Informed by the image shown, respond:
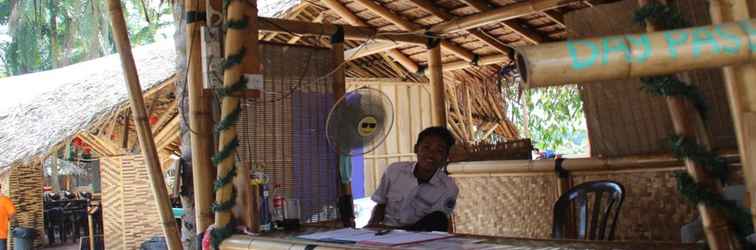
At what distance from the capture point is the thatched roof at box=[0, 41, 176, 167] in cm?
913

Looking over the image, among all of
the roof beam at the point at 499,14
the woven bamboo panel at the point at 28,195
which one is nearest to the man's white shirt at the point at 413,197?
the roof beam at the point at 499,14

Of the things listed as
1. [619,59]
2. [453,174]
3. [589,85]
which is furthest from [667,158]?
[619,59]

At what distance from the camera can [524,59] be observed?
1082mm

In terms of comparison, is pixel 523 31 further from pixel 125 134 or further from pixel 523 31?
pixel 125 134

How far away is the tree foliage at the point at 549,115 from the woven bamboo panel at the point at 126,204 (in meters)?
5.97

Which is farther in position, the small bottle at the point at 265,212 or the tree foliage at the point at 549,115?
the tree foliage at the point at 549,115

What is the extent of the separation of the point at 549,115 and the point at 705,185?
41.3 feet

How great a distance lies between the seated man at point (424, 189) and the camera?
3.61 meters

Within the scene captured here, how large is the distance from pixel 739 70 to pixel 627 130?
2.57m

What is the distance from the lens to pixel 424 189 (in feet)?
11.9


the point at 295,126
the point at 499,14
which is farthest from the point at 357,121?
the point at 499,14

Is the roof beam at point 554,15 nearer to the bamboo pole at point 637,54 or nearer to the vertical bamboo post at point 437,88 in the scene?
the vertical bamboo post at point 437,88

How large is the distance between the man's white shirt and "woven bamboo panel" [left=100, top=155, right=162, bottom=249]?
6812 mm

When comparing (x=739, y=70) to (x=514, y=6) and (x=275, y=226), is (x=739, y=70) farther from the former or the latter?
(x=514, y=6)
